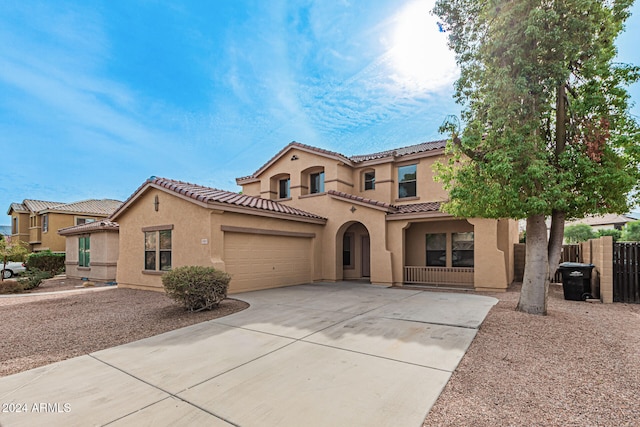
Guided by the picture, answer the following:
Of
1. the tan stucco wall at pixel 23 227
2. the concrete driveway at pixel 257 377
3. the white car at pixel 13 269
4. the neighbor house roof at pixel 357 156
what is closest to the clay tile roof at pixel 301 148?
the neighbor house roof at pixel 357 156

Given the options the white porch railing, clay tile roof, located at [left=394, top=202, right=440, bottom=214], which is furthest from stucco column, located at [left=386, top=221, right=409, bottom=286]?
clay tile roof, located at [left=394, top=202, right=440, bottom=214]

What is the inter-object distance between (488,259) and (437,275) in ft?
8.34

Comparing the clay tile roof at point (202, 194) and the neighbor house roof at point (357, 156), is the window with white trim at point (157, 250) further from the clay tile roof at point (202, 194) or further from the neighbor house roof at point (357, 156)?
the neighbor house roof at point (357, 156)

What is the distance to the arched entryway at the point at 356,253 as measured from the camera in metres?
17.0

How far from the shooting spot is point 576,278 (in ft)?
32.8

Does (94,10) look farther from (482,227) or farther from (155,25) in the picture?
(482,227)

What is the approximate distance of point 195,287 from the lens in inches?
322

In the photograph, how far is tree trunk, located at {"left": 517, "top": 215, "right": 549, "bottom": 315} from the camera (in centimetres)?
773

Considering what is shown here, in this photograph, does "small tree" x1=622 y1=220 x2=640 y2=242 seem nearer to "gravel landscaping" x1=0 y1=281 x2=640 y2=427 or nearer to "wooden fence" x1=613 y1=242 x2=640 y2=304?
"wooden fence" x1=613 y1=242 x2=640 y2=304

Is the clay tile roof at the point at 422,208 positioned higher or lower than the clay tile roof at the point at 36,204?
lower

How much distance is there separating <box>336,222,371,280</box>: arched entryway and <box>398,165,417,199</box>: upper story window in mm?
2858

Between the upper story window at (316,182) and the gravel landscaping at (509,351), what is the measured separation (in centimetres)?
997

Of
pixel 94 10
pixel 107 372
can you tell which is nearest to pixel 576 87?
pixel 107 372

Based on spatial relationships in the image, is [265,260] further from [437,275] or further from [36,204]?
[36,204]
